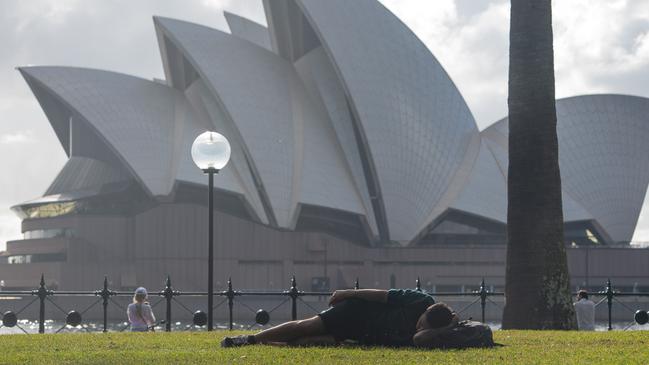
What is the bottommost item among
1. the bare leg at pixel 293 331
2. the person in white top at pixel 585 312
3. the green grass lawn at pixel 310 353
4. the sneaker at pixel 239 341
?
the person in white top at pixel 585 312

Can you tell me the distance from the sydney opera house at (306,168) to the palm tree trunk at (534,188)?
131 ft

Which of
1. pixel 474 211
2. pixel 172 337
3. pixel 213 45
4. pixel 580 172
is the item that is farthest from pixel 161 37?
pixel 172 337

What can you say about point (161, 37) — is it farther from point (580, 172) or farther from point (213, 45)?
point (580, 172)

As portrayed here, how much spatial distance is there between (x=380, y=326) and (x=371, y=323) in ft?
0.31

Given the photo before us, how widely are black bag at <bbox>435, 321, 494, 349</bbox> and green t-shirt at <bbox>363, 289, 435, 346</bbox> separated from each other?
337 millimetres

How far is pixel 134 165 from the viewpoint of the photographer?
60.3 meters

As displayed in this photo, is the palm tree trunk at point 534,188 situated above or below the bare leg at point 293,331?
above

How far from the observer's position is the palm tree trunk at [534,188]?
56.5 feet

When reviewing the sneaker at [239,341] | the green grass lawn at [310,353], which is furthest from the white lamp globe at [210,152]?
the sneaker at [239,341]

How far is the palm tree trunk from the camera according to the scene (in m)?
17.2

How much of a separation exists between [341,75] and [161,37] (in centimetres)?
1027

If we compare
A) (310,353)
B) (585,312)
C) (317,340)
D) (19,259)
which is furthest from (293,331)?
(19,259)

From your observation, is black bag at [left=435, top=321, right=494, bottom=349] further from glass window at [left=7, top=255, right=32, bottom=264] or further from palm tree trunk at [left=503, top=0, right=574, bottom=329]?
glass window at [left=7, top=255, right=32, bottom=264]

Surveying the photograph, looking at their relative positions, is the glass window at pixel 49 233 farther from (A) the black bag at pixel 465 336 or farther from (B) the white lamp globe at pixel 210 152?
(A) the black bag at pixel 465 336
